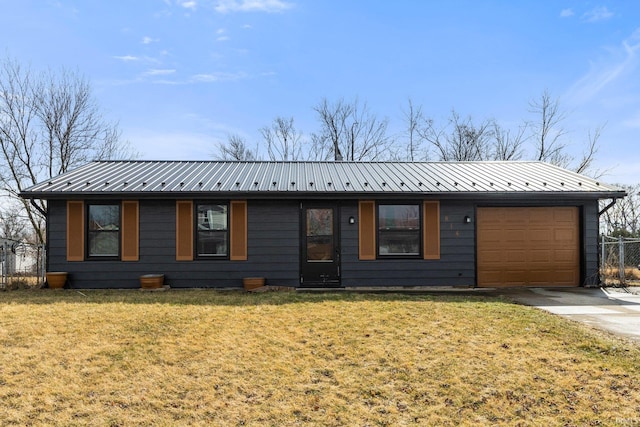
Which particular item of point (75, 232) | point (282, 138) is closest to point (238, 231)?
point (75, 232)

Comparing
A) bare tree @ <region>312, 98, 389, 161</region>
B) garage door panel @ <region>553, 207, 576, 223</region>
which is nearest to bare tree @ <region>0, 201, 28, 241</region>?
bare tree @ <region>312, 98, 389, 161</region>

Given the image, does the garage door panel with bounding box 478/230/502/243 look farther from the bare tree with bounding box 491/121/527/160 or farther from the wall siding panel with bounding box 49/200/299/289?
the bare tree with bounding box 491/121/527/160

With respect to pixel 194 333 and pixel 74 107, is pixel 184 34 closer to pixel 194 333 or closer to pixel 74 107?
pixel 74 107

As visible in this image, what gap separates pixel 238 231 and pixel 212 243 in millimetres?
697

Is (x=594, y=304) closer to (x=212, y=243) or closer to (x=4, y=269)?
(x=212, y=243)

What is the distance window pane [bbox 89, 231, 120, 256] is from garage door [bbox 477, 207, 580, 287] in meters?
8.63

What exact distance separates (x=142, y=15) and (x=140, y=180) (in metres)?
4.70

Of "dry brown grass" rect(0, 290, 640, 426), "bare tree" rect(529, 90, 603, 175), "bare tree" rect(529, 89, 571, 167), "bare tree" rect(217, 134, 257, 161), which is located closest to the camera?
"dry brown grass" rect(0, 290, 640, 426)

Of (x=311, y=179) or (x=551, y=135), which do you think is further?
(x=551, y=135)

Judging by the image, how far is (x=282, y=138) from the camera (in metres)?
23.4

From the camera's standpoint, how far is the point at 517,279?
8.93m

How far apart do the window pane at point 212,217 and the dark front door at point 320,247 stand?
187 cm

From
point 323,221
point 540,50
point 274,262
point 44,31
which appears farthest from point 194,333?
point 540,50

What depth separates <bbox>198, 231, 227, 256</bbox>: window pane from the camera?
8.73m
